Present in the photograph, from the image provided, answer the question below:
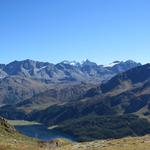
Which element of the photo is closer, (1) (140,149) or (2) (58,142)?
(1) (140,149)

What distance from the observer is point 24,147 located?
222 ft

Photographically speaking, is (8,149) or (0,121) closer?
(8,149)

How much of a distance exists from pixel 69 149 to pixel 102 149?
6594 mm

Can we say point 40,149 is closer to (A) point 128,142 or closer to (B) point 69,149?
(B) point 69,149

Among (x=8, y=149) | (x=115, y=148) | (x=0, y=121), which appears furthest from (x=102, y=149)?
(x=0, y=121)

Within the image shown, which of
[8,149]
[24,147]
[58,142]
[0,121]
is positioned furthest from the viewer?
[0,121]

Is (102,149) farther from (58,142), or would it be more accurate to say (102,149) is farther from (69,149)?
(58,142)

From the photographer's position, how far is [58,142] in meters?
83.6

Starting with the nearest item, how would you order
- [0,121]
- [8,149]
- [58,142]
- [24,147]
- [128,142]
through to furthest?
[8,149] → [24,147] → [128,142] → [58,142] → [0,121]

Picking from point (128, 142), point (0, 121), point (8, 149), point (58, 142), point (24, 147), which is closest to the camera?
point (8, 149)

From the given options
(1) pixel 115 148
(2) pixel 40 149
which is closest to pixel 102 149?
(1) pixel 115 148

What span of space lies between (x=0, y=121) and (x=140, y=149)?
63399 millimetres

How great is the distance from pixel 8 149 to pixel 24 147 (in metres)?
5.25

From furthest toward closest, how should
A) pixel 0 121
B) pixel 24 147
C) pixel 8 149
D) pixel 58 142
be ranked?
pixel 0 121
pixel 58 142
pixel 24 147
pixel 8 149
